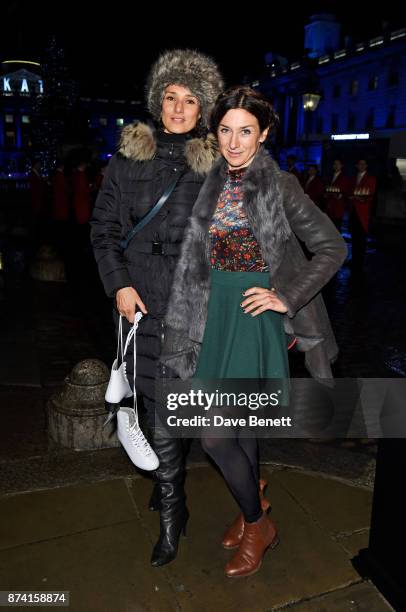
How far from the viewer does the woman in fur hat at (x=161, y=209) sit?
8.40ft

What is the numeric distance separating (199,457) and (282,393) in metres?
1.38

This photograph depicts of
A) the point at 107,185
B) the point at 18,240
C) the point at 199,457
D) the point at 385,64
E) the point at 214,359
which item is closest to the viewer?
the point at 214,359

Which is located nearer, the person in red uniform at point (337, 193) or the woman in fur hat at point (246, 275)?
the woman in fur hat at point (246, 275)

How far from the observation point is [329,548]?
2.79 metres

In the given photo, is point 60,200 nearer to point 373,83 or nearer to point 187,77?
point 187,77

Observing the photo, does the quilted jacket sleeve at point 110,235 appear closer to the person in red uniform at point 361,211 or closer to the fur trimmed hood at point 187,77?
the fur trimmed hood at point 187,77

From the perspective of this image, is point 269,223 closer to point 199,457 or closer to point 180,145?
point 180,145

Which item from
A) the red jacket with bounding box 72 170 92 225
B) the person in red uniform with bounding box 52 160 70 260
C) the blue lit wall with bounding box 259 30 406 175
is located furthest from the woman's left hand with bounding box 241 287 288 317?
the blue lit wall with bounding box 259 30 406 175

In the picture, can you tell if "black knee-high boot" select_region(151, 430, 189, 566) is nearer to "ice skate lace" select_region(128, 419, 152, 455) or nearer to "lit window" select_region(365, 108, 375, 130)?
"ice skate lace" select_region(128, 419, 152, 455)

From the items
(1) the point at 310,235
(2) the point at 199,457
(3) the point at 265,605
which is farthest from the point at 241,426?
(2) the point at 199,457

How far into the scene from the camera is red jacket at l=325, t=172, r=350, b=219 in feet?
42.8

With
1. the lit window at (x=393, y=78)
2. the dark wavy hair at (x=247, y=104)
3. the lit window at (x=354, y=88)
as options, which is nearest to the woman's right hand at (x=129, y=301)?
the dark wavy hair at (x=247, y=104)

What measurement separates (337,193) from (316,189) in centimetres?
152

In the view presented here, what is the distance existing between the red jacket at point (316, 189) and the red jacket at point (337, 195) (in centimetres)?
79
